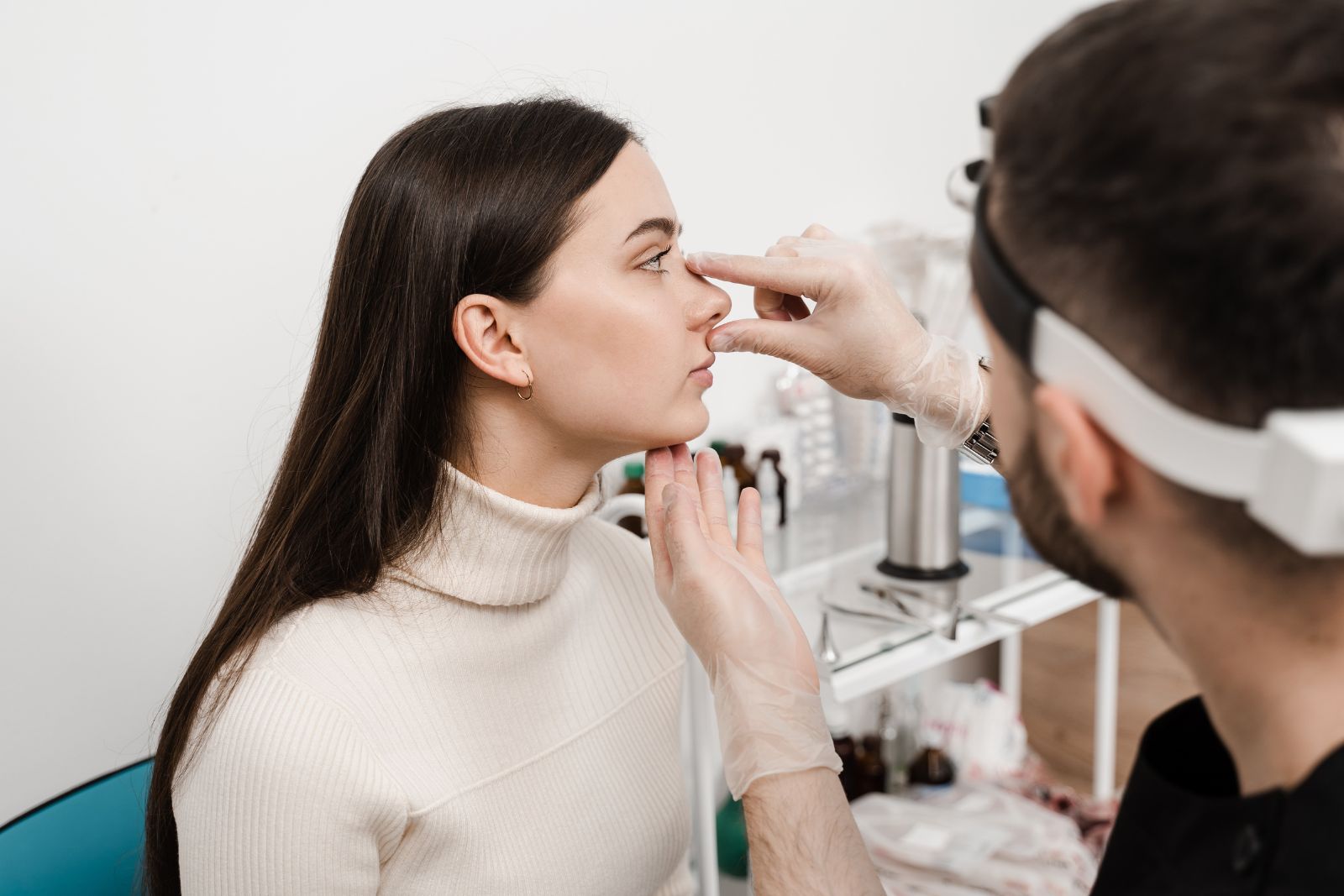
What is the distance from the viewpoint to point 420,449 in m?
1.09

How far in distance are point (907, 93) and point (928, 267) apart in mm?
399

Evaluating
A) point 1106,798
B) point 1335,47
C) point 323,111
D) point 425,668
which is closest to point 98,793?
point 425,668

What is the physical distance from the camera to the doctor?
0.53 metres

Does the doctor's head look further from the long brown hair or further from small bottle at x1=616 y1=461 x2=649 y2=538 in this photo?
small bottle at x1=616 y1=461 x2=649 y2=538

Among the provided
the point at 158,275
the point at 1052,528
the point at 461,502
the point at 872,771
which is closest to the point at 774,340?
the point at 461,502

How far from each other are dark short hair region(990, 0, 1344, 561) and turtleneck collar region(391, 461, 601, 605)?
25.1 inches

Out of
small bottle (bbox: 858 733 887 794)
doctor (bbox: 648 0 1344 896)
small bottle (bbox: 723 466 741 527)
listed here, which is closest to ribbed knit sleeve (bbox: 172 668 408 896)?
doctor (bbox: 648 0 1344 896)

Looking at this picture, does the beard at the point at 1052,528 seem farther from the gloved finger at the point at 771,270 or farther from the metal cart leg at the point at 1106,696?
the metal cart leg at the point at 1106,696

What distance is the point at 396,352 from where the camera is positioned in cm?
107

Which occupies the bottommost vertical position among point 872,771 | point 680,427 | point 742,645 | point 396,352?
point 872,771

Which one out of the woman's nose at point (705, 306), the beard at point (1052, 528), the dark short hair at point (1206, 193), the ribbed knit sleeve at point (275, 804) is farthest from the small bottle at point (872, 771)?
the dark short hair at point (1206, 193)

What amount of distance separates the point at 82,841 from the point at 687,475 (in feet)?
2.28

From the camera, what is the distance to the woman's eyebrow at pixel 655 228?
3.62 feet

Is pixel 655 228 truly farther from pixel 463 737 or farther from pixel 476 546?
pixel 463 737
